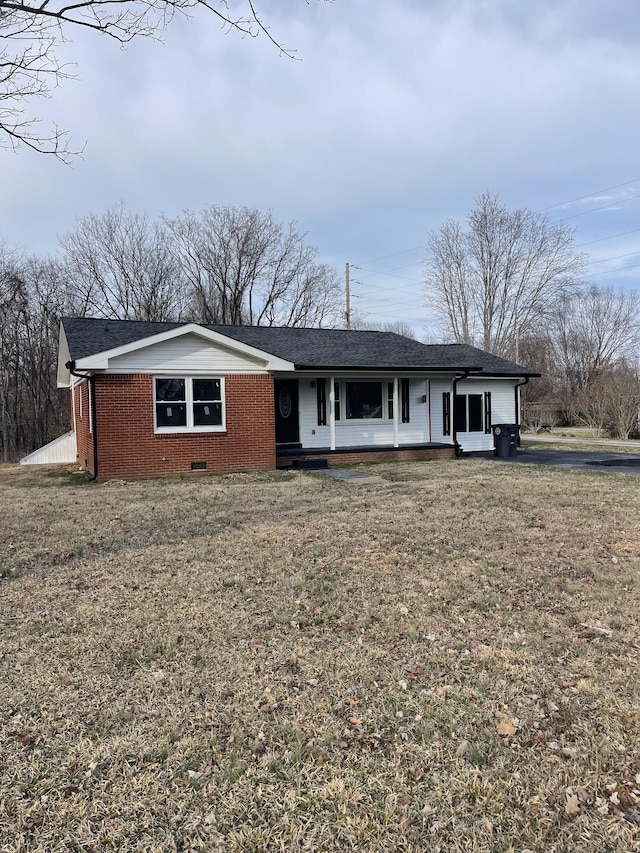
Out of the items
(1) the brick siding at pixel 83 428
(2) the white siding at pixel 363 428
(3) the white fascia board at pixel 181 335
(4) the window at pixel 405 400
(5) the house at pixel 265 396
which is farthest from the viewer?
(4) the window at pixel 405 400

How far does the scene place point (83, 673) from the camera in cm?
342

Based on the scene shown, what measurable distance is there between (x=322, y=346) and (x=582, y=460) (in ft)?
27.4

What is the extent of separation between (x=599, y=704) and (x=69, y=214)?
111 ft

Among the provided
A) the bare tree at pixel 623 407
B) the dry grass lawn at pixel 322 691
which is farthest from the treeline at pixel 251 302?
the dry grass lawn at pixel 322 691

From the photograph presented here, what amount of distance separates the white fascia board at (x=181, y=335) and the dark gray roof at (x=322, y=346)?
40 cm

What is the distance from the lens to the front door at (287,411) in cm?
1571

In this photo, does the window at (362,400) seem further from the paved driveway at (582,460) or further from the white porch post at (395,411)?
the paved driveway at (582,460)

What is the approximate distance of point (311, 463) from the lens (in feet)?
47.3

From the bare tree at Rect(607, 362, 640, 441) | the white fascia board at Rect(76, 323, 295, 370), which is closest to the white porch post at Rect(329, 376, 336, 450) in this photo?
the white fascia board at Rect(76, 323, 295, 370)

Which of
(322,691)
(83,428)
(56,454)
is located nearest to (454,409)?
(83,428)

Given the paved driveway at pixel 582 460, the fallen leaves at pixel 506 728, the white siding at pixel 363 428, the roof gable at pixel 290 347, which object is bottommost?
the fallen leaves at pixel 506 728

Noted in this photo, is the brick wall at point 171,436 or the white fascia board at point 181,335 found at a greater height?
the white fascia board at point 181,335

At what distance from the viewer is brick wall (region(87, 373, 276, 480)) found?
12.1m

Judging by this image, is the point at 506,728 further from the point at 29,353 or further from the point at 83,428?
the point at 29,353
